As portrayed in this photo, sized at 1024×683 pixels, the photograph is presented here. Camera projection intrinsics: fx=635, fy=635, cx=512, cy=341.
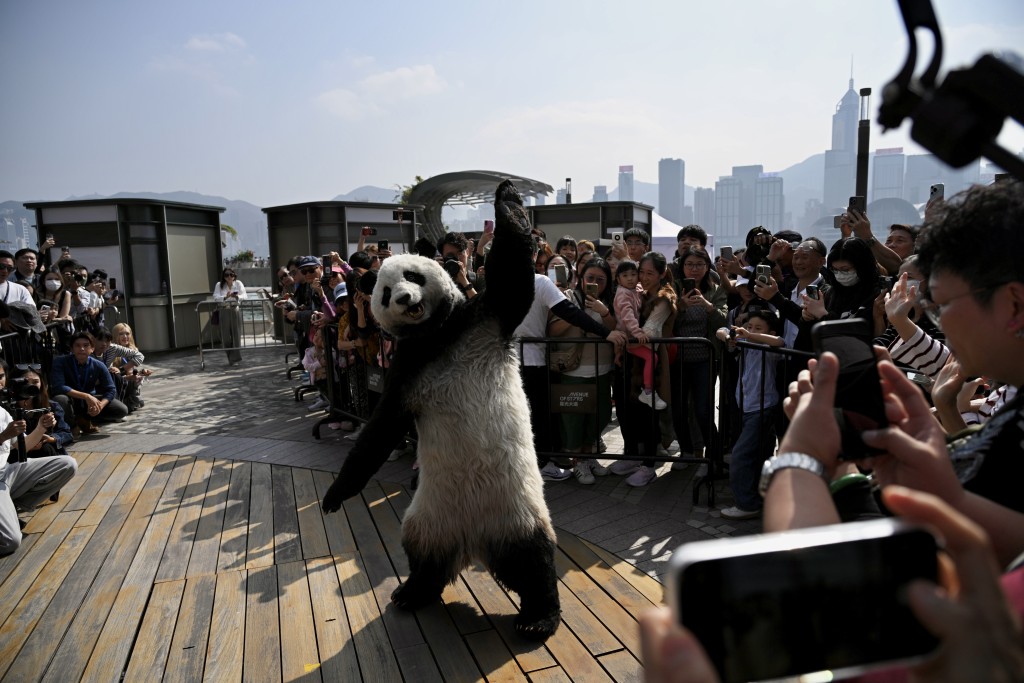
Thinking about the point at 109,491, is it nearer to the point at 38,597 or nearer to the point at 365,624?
the point at 38,597

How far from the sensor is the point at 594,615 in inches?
116

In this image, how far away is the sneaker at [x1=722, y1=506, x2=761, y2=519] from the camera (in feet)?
12.9

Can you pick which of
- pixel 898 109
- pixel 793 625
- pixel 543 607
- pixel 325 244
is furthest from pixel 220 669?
pixel 325 244

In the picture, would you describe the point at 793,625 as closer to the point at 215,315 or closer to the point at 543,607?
the point at 543,607

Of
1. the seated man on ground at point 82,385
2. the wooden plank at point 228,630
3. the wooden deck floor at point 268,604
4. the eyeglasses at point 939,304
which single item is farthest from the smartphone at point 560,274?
the seated man on ground at point 82,385

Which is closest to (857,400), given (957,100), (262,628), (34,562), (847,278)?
(957,100)

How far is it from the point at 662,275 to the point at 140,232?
10.7 meters

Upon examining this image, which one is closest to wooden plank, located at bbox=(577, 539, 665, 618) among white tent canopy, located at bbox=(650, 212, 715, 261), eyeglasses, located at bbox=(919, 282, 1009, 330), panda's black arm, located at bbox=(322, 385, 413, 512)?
panda's black arm, located at bbox=(322, 385, 413, 512)

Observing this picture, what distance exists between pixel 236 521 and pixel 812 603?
4.27 metres

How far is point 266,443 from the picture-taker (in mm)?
6051

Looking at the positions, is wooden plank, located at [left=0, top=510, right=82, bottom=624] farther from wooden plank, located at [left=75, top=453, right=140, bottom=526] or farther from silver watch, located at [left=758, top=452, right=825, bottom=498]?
silver watch, located at [left=758, top=452, right=825, bottom=498]

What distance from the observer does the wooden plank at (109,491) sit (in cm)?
434

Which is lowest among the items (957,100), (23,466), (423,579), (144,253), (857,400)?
(423,579)

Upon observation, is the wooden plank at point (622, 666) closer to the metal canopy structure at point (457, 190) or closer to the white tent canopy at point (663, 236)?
the white tent canopy at point (663, 236)
